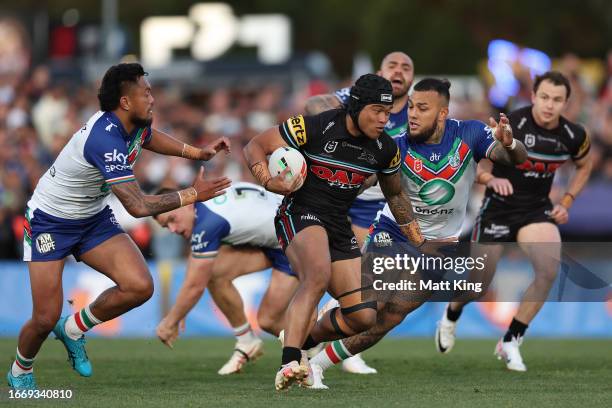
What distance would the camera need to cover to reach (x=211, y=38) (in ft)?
139

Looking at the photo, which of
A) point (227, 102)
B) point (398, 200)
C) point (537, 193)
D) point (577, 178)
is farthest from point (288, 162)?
point (227, 102)

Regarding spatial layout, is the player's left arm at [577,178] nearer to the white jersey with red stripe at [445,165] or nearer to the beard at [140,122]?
the white jersey with red stripe at [445,165]

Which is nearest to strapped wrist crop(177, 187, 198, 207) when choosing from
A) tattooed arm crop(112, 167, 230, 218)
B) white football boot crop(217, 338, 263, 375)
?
tattooed arm crop(112, 167, 230, 218)

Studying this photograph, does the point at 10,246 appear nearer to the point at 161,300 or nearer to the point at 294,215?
the point at 161,300

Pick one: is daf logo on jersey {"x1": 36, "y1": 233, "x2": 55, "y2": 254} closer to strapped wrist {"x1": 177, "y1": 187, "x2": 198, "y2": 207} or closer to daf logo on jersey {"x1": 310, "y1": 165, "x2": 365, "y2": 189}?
strapped wrist {"x1": 177, "y1": 187, "x2": 198, "y2": 207}

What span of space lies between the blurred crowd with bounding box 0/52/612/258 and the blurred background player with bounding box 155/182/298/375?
514 cm

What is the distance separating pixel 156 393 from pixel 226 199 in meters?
3.38

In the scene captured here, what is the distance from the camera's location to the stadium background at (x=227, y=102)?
1870cm

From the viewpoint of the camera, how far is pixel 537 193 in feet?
42.9

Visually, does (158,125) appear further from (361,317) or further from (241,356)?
(361,317)

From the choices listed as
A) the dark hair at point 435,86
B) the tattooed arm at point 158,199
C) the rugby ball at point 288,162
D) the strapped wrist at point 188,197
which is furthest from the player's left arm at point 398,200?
the strapped wrist at point 188,197

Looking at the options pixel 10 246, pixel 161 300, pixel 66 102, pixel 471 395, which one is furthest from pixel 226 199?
pixel 66 102

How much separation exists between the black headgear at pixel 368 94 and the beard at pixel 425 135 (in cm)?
106

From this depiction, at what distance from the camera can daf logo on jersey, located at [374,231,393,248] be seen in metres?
11.5
